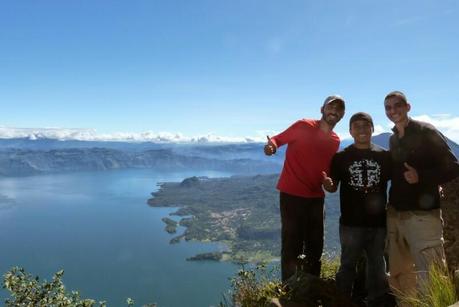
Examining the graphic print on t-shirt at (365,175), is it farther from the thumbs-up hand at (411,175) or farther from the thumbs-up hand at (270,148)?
the thumbs-up hand at (270,148)

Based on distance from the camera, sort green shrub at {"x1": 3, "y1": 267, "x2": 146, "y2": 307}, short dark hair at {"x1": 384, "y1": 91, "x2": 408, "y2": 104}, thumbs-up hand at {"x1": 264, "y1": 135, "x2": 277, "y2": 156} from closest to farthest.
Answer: short dark hair at {"x1": 384, "y1": 91, "x2": 408, "y2": 104}
thumbs-up hand at {"x1": 264, "y1": 135, "x2": 277, "y2": 156}
green shrub at {"x1": 3, "y1": 267, "x2": 146, "y2": 307}

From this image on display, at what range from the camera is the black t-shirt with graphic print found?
5.69 m

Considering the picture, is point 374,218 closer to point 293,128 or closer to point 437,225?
point 437,225

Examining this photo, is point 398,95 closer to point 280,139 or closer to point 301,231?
point 280,139

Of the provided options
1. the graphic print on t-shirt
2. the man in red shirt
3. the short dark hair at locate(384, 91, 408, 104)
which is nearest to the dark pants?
the man in red shirt

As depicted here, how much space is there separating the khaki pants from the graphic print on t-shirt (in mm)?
511

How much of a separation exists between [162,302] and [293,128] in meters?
128

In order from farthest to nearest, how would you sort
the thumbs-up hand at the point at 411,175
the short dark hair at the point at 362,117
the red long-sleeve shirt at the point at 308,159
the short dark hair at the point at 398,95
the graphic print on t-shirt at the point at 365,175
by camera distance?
1. the red long-sleeve shirt at the point at 308,159
2. the short dark hair at the point at 362,117
3. the graphic print on t-shirt at the point at 365,175
4. the short dark hair at the point at 398,95
5. the thumbs-up hand at the point at 411,175

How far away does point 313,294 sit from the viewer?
594cm

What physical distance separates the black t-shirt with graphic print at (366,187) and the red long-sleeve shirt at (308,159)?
0.52 meters

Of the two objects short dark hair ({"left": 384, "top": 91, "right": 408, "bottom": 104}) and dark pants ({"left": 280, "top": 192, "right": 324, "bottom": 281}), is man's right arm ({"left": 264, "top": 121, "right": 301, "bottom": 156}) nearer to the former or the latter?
dark pants ({"left": 280, "top": 192, "right": 324, "bottom": 281})

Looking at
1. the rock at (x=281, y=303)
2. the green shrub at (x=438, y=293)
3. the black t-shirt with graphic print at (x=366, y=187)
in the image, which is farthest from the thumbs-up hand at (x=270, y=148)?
the green shrub at (x=438, y=293)

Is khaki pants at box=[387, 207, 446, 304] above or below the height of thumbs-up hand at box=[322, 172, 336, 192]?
below

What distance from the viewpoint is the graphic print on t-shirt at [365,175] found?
5.67 metres
